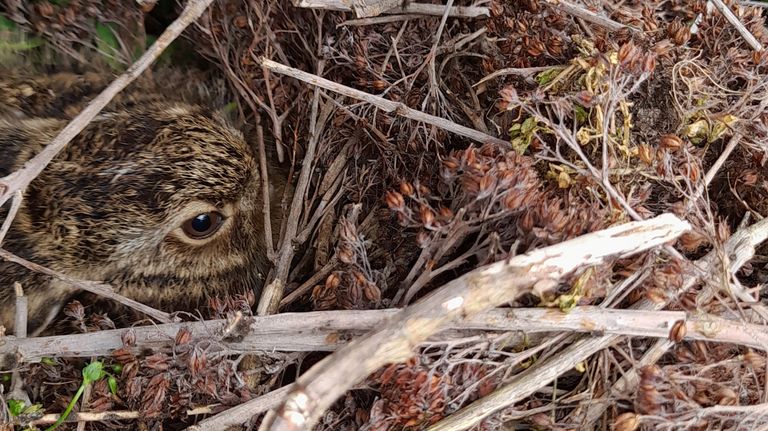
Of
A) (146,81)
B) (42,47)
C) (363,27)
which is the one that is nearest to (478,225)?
(363,27)

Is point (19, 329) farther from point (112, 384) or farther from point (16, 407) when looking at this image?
point (112, 384)

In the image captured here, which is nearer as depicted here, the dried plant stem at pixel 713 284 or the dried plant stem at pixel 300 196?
the dried plant stem at pixel 713 284

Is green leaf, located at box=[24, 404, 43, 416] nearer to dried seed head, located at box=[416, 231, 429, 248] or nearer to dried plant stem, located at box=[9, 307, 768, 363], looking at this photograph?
dried plant stem, located at box=[9, 307, 768, 363]

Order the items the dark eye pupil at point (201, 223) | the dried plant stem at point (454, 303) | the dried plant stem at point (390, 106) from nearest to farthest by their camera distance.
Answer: the dried plant stem at point (454, 303), the dried plant stem at point (390, 106), the dark eye pupil at point (201, 223)

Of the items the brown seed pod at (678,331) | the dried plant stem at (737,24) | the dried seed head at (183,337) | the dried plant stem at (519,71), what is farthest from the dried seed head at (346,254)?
the dried plant stem at (737,24)

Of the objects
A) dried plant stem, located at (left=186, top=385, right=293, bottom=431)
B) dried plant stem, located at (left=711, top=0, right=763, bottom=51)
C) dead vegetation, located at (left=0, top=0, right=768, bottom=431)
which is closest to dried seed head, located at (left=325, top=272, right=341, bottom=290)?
dead vegetation, located at (left=0, top=0, right=768, bottom=431)

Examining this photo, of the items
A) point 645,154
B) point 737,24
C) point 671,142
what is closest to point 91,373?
point 645,154

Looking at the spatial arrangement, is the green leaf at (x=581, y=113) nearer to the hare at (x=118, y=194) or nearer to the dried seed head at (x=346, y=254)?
the dried seed head at (x=346, y=254)

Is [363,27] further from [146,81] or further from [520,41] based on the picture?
[146,81]

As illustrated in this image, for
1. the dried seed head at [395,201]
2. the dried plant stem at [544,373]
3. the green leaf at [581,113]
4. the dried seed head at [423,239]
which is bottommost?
the dried plant stem at [544,373]
